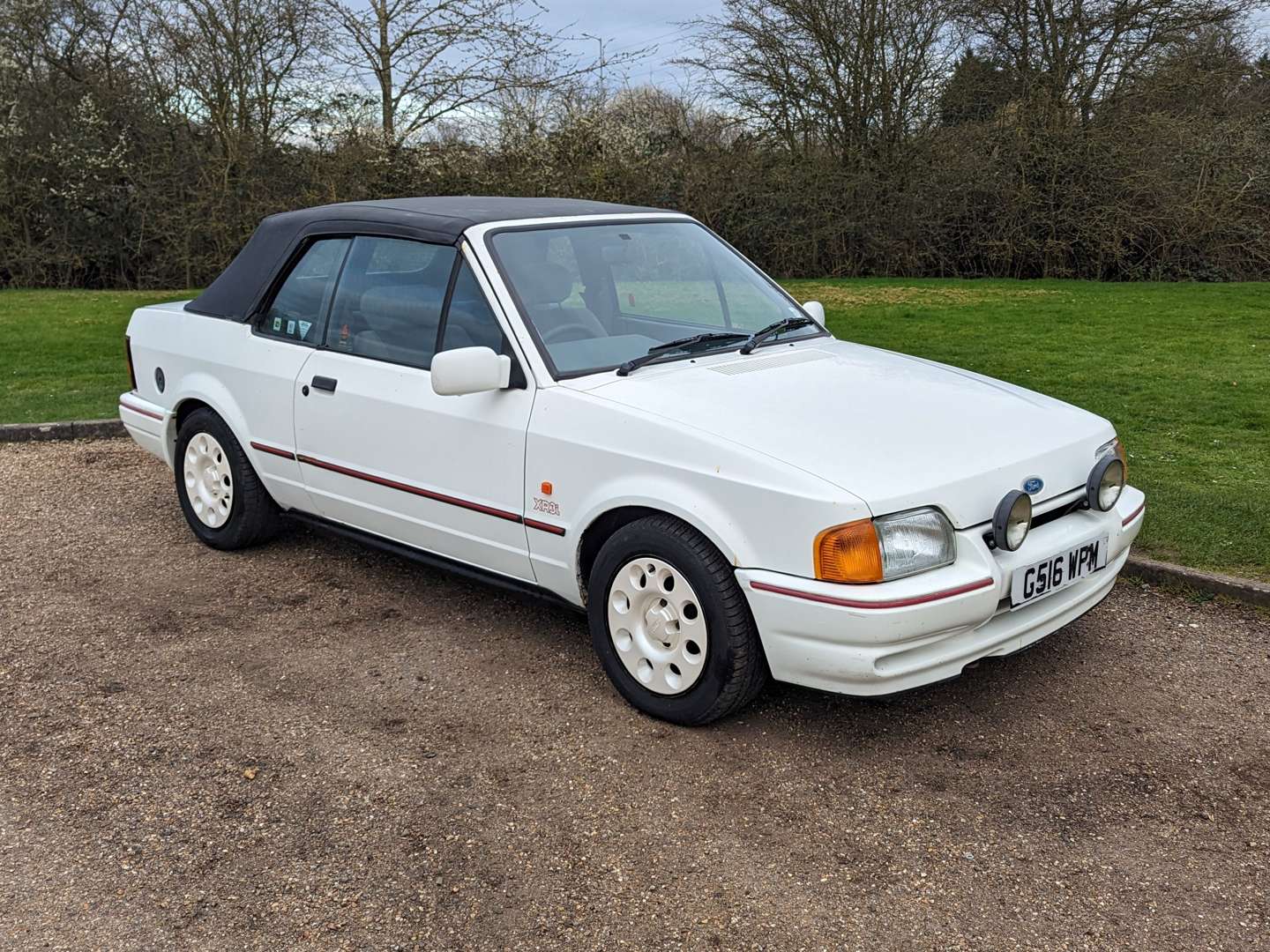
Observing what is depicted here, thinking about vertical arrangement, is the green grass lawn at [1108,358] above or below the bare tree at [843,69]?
below

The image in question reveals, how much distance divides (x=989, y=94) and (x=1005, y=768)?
767 inches

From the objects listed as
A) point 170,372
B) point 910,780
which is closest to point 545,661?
point 910,780

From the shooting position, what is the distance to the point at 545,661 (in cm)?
475

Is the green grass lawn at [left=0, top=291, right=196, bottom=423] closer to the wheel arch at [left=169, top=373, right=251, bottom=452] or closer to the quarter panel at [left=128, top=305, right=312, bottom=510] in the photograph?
the quarter panel at [left=128, top=305, right=312, bottom=510]

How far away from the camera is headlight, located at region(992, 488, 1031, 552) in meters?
3.80

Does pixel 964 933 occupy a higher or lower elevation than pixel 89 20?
lower

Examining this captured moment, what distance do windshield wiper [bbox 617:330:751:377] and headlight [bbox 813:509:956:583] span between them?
1.19 metres

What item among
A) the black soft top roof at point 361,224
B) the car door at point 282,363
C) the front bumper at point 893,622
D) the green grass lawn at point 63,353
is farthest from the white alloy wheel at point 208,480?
the green grass lawn at point 63,353

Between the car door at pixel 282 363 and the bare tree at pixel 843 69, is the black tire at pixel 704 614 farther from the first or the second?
the bare tree at pixel 843 69

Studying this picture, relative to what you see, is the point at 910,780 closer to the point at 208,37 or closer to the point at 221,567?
the point at 221,567

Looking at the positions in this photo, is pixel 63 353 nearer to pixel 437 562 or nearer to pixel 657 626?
pixel 437 562

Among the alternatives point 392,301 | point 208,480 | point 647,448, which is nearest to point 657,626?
point 647,448

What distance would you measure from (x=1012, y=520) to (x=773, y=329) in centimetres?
155

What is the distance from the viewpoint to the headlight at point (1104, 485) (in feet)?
13.9
